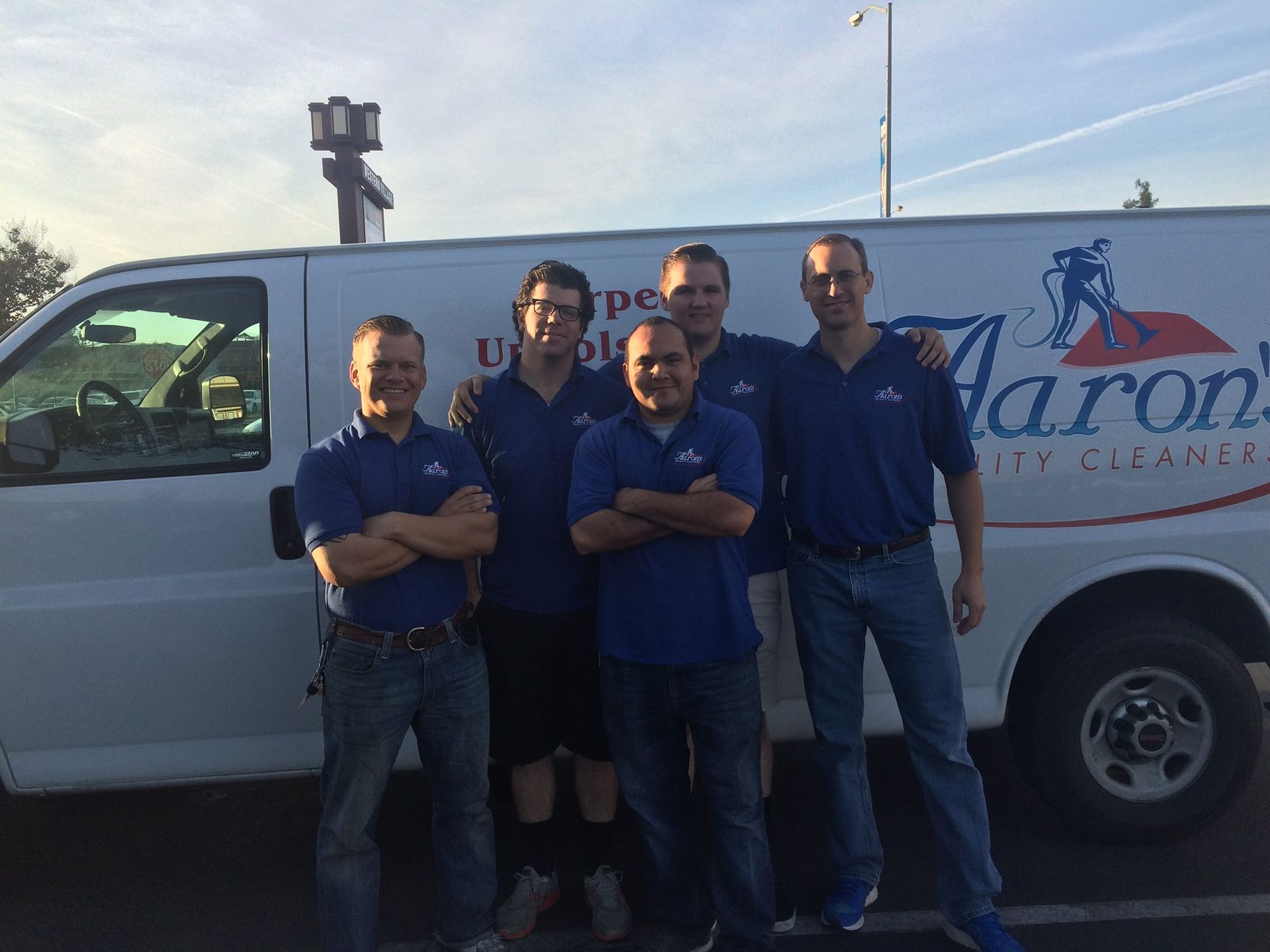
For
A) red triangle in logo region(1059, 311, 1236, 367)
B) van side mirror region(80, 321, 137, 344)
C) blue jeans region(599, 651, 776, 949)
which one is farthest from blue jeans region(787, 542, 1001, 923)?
van side mirror region(80, 321, 137, 344)

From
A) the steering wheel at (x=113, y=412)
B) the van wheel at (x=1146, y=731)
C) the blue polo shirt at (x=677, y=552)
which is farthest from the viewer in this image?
the van wheel at (x=1146, y=731)

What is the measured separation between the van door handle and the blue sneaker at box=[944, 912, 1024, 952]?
2347 millimetres

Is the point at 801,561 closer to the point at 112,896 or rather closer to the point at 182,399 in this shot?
the point at 182,399

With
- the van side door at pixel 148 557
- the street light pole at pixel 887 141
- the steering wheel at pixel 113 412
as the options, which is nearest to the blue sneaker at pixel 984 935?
the van side door at pixel 148 557

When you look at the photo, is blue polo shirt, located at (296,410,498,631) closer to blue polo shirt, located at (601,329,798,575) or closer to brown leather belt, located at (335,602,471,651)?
brown leather belt, located at (335,602,471,651)

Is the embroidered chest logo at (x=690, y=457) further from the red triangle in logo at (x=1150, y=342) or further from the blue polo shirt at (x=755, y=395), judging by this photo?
the red triangle in logo at (x=1150, y=342)

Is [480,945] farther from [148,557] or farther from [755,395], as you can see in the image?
[755,395]

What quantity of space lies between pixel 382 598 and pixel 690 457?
890mm

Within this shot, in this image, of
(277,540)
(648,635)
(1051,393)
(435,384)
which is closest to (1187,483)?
(1051,393)

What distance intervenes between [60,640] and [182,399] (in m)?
0.86

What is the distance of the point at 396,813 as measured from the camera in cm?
360

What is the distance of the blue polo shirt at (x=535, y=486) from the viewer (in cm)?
256

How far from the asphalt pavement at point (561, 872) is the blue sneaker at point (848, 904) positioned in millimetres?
41

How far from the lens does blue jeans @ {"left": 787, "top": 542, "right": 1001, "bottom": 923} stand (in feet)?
8.50
